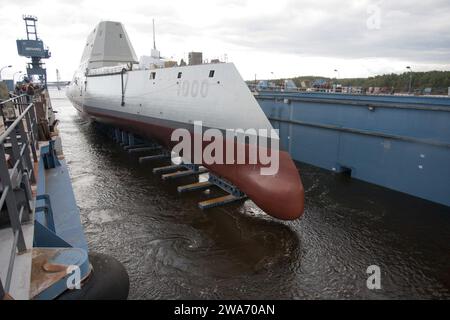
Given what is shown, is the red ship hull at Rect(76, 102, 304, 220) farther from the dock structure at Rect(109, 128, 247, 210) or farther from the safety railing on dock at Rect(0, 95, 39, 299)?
the safety railing on dock at Rect(0, 95, 39, 299)

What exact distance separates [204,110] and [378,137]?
6.68m

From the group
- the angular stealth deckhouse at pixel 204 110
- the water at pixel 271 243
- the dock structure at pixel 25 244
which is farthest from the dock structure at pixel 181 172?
the dock structure at pixel 25 244

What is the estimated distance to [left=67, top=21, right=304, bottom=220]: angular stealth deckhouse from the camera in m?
8.22

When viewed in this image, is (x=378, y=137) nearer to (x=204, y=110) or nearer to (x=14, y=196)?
(x=204, y=110)

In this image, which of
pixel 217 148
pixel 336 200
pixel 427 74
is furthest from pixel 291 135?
pixel 427 74

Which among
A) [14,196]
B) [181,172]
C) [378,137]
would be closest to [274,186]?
[181,172]

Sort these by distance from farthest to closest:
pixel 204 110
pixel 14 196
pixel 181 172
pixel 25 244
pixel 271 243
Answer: pixel 181 172 < pixel 204 110 < pixel 271 243 < pixel 25 244 < pixel 14 196

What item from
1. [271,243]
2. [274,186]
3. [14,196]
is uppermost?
[14,196]

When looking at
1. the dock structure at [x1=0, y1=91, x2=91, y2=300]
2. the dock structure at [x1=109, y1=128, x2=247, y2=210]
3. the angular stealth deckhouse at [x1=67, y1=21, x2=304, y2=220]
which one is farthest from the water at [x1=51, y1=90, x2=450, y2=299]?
the dock structure at [x1=0, y1=91, x2=91, y2=300]

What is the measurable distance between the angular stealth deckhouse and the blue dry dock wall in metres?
4.88

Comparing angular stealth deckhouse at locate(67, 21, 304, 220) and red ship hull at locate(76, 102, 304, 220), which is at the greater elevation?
angular stealth deckhouse at locate(67, 21, 304, 220)

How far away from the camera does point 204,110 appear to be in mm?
9898

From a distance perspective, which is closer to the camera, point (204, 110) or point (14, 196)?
point (14, 196)

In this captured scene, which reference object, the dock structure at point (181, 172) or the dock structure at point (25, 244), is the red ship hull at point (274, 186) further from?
the dock structure at point (25, 244)
